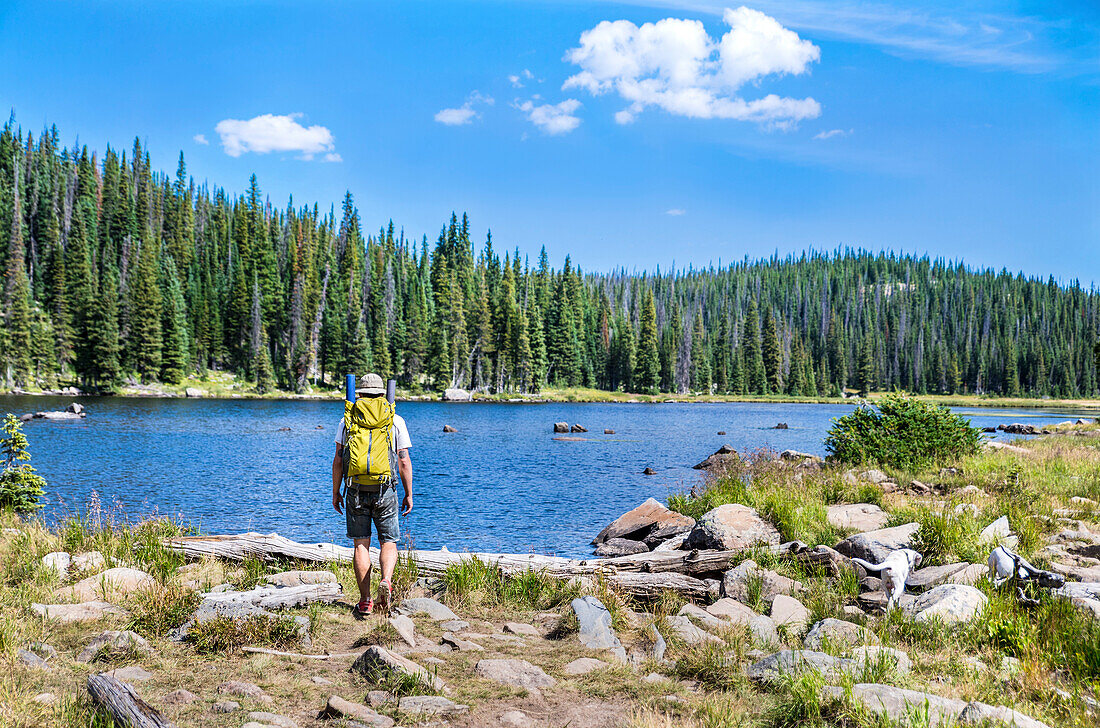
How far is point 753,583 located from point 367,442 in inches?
209

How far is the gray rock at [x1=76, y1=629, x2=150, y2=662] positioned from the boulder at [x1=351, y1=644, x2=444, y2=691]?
2098mm

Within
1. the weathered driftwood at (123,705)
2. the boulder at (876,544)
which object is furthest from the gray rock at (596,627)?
the boulder at (876,544)

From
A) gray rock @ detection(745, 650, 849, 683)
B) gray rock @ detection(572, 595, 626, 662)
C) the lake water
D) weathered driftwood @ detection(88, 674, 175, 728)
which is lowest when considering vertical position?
the lake water

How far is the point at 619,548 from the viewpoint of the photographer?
15.5 metres

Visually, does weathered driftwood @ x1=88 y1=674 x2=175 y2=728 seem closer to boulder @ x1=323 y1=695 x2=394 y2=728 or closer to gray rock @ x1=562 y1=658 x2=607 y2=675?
boulder @ x1=323 y1=695 x2=394 y2=728

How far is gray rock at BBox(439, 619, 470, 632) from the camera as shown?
297 inches

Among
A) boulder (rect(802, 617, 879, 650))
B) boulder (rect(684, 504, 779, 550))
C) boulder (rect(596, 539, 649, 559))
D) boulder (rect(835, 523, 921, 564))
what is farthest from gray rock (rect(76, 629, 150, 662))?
boulder (rect(596, 539, 649, 559))

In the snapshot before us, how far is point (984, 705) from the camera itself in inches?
187

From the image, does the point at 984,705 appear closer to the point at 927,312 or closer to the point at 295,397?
the point at 295,397

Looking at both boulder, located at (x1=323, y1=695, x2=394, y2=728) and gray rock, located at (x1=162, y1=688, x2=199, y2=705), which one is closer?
boulder, located at (x1=323, y1=695, x2=394, y2=728)

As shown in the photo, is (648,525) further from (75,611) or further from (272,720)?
(272,720)

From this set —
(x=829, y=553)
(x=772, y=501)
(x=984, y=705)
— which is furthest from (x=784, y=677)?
(x=772, y=501)

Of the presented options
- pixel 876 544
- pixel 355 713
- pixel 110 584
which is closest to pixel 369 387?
pixel 355 713

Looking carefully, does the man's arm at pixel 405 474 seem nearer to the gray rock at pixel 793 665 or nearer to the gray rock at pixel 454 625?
the gray rock at pixel 454 625
